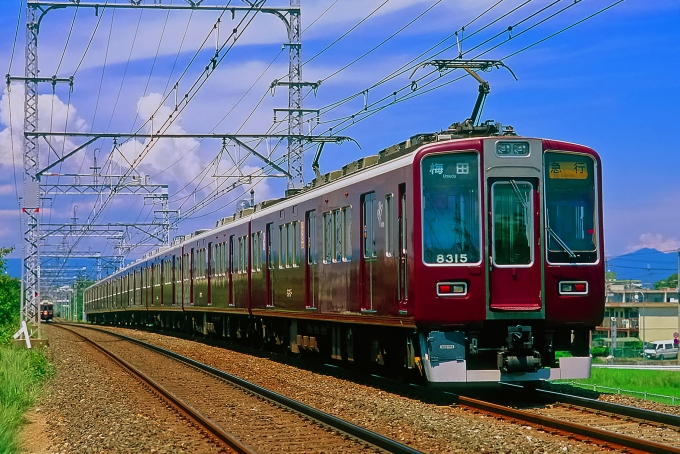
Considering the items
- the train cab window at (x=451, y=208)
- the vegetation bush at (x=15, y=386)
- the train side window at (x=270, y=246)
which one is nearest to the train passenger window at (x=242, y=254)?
the train side window at (x=270, y=246)

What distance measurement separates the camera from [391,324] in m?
13.4

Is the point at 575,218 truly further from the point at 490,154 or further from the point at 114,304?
the point at 114,304

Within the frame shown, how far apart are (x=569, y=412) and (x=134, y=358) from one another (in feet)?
44.3

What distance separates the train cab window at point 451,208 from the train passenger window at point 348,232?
3.24 m

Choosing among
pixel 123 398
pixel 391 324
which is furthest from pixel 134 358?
pixel 391 324

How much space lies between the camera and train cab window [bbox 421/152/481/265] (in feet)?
40.7

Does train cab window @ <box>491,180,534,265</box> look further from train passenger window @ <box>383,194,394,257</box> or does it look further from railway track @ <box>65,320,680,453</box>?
railway track @ <box>65,320,680,453</box>

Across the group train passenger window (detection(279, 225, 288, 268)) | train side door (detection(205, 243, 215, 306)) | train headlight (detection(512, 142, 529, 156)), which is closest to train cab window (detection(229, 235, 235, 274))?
train side door (detection(205, 243, 215, 306))

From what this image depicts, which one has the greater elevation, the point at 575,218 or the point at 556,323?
the point at 575,218

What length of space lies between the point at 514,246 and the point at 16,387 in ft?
22.8

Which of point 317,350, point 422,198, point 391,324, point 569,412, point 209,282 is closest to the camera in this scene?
point 569,412

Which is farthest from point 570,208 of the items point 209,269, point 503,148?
point 209,269

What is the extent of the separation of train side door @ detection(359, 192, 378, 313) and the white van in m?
66.2

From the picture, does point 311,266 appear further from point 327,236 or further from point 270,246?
point 270,246
